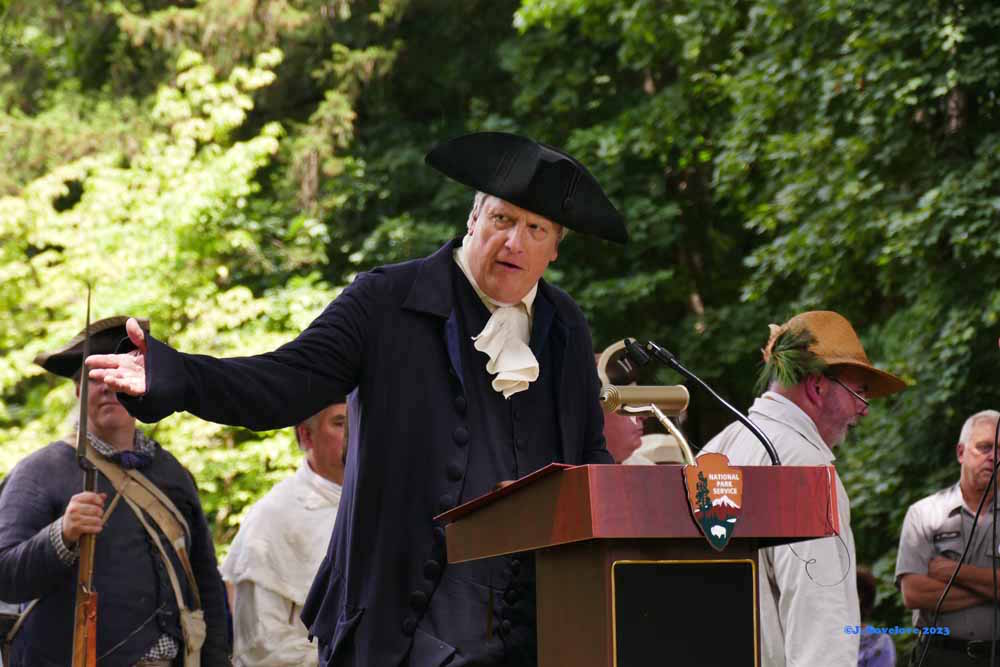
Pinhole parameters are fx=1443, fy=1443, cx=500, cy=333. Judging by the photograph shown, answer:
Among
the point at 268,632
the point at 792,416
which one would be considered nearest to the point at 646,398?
the point at 792,416

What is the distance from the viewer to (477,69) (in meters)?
19.2

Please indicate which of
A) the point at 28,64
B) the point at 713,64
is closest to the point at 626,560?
the point at 713,64

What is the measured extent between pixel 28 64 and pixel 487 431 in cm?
1874

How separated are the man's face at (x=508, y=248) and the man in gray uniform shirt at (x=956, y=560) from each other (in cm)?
404

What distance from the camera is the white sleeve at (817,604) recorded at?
168 inches

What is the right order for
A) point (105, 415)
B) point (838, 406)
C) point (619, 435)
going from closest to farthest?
1. point (838, 406)
2. point (105, 415)
3. point (619, 435)

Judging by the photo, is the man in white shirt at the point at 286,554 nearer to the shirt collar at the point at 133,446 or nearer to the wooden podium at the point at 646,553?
the shirt collar at the point at 133,446

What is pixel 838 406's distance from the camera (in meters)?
4.94

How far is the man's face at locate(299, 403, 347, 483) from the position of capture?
617cm

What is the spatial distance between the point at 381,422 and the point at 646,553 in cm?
89

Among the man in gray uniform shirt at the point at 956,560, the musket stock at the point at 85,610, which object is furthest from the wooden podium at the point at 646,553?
the man in gray uniform shirt at the point at 956,560

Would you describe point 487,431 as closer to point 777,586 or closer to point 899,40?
point 777,586

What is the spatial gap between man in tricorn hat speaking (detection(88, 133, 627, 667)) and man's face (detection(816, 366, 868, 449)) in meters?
1.45

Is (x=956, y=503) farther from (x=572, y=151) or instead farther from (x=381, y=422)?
(x=572, y=151)
